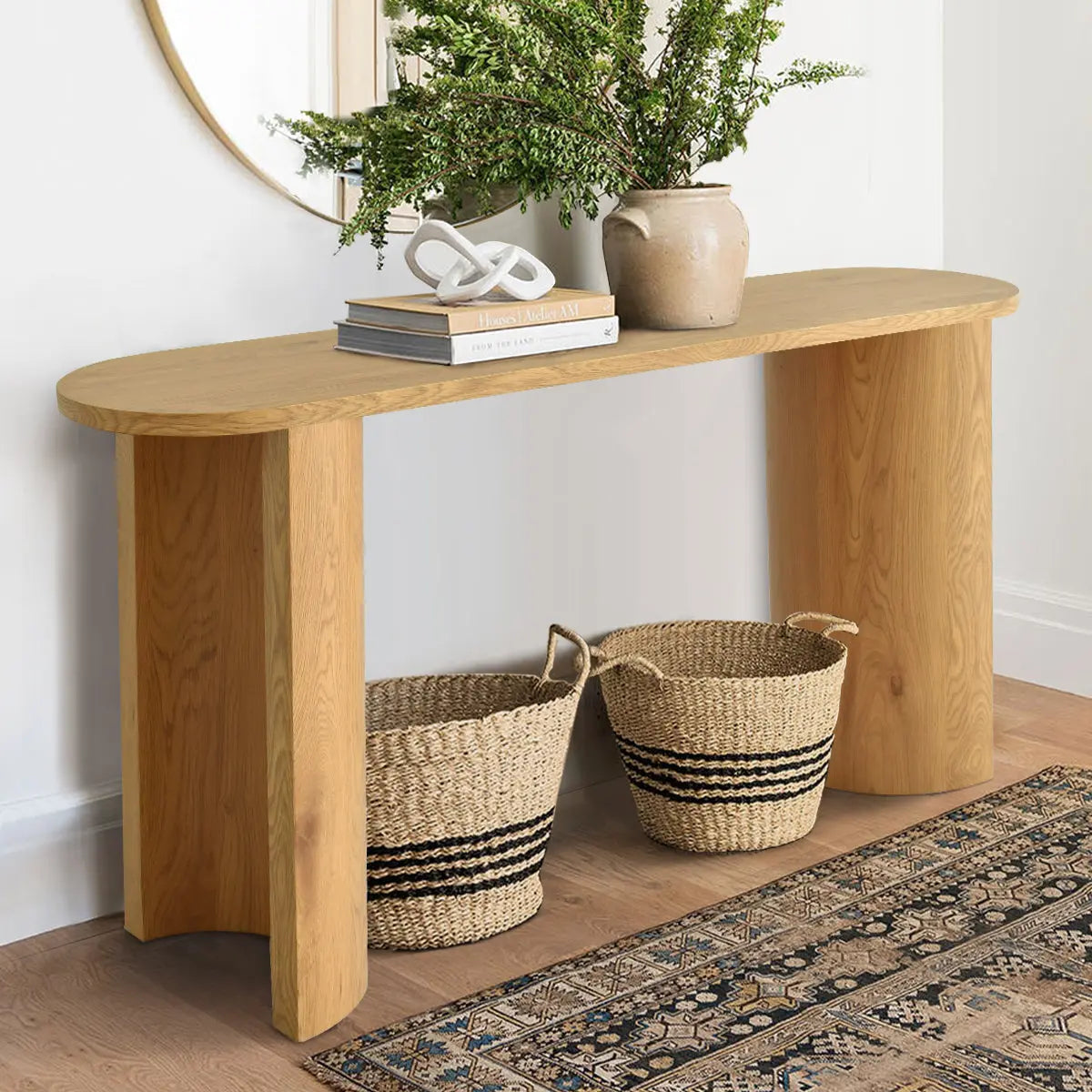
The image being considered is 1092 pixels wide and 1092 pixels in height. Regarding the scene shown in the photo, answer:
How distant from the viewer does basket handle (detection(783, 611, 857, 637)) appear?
8.07 feet

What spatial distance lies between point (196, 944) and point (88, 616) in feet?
1.45

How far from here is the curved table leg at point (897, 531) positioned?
2.47 m

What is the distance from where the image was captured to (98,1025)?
1.89m

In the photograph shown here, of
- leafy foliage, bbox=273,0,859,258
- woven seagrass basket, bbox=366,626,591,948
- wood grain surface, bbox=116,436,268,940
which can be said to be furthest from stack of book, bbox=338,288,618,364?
woven seagrass basket, bbox=366,626,591,948

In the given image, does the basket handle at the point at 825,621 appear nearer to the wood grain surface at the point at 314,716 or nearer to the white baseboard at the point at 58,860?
the wood grain surface at the point at 314,716

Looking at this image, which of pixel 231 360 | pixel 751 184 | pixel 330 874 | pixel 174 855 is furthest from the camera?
pixel 751 184

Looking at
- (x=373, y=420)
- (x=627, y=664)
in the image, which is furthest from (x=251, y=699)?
(x=627, y=664)

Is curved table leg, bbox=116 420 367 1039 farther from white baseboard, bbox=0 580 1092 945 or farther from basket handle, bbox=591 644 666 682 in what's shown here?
basket handle, bbox=591 644 666 682

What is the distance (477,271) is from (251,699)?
1.99ft

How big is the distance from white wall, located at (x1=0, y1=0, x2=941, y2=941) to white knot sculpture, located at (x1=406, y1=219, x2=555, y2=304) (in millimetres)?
295

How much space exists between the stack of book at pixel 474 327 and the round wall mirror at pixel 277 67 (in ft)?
0.90

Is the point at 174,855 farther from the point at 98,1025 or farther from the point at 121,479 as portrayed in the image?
the point at 121,479

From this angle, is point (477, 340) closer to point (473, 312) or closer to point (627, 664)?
point (473, 312)

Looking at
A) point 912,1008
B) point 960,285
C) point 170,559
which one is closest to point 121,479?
point 170,559
